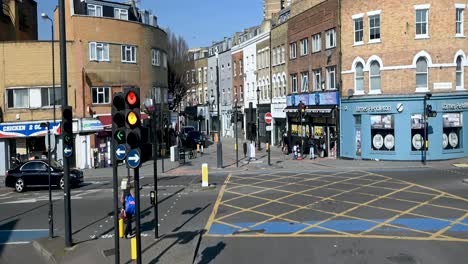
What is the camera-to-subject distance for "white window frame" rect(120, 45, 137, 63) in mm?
41322

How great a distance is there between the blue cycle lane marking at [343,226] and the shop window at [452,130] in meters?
20.7

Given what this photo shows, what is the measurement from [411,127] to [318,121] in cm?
967

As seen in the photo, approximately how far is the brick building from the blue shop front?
3.57 m

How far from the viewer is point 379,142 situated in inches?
1459

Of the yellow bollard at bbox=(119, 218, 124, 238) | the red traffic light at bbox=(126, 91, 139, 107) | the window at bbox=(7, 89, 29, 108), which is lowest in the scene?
the yellow bollard at bbox=(119, 218, 124, 238)

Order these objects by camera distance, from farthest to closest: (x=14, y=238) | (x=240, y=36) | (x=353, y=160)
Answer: (x=240, y=36) < (x=353, y=160) < (x=14, y=238)

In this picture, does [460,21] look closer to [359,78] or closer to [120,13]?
[359,78]

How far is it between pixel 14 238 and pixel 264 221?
784cm

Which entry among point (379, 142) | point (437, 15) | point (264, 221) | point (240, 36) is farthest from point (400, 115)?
point (240, 36)

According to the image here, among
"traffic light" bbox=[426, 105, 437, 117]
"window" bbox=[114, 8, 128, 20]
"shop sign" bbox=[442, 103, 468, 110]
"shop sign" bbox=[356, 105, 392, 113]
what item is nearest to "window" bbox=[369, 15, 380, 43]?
"shop sign" bbox=[356, 105, 392, 113]

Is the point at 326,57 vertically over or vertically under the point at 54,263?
over

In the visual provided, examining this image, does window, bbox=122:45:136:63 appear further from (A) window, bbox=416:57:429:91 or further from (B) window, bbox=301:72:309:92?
(A) window, bbox=416:57:429:91

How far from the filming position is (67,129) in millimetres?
14719

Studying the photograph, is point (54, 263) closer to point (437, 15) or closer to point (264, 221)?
point (264, 221)
